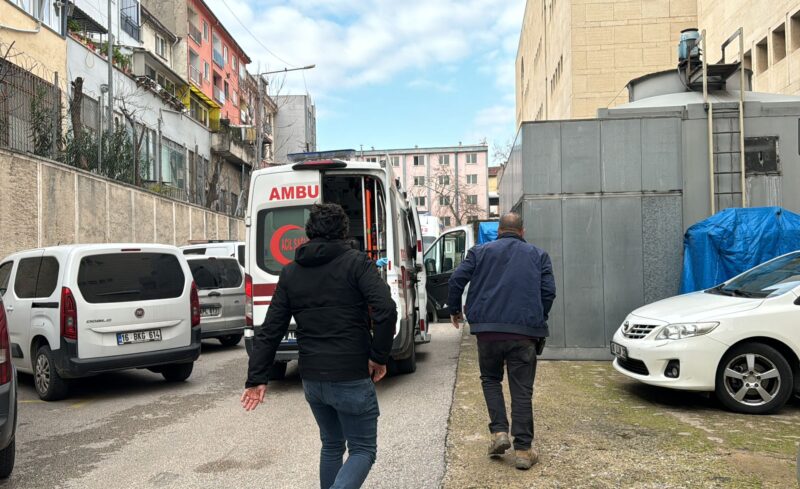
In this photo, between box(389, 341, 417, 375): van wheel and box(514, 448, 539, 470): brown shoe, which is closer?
box(514, 448, 539, 470): brown shoe

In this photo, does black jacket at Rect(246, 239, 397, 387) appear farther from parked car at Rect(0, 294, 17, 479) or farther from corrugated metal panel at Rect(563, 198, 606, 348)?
corrugated metal panel at Rect(563, 198, 606, 348)

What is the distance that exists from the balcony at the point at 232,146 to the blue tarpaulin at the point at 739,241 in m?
32.1

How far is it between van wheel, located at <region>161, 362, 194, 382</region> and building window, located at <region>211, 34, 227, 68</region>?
41917 mm

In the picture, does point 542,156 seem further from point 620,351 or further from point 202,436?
point 202,436

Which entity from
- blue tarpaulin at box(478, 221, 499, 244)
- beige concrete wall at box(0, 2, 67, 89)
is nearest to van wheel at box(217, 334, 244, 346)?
blue tarpaulin at box(478, 221, 499, 244)

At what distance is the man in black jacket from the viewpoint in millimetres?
3414

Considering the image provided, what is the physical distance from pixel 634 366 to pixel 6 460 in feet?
18.2

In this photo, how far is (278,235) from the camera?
822 centimetres

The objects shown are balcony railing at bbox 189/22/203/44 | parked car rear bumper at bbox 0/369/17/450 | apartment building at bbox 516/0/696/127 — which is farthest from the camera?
balcony railing at bbox 189/22/203/44

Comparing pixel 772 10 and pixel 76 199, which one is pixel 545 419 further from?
pixel 772 10

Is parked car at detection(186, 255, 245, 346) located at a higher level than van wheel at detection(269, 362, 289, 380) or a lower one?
higher

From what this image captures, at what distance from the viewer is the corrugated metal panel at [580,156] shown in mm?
9594

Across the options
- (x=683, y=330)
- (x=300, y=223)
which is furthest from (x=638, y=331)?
(x=300, y=223)

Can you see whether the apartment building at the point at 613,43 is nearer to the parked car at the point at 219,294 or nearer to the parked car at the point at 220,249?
the parked car at the point at 220,249
